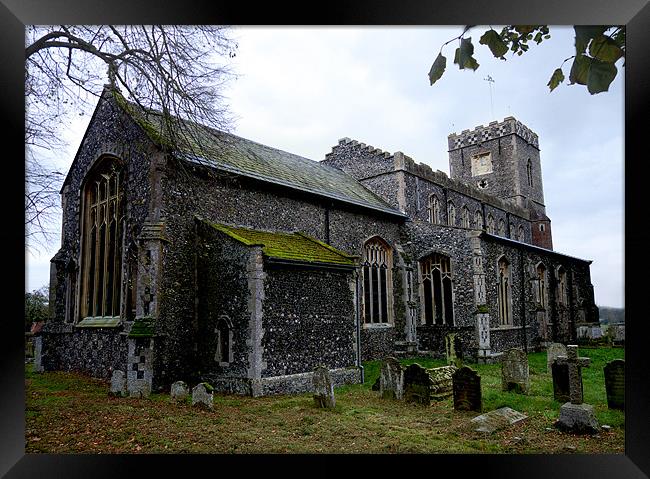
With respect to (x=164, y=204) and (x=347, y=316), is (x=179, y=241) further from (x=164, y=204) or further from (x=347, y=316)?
(x=347, y=316)

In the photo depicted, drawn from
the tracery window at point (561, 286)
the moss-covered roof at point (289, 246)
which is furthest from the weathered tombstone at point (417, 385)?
the tracery window at point (561, 286)

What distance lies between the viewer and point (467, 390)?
7.04 metres

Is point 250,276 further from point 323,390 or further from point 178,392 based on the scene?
point 323,390

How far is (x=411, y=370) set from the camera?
7883 millimetres

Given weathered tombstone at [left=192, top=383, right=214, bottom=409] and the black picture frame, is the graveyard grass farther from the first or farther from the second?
the black picture frame

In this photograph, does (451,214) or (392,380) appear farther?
(451,214)

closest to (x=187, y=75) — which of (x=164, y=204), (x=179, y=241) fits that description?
(x=164, y=204)

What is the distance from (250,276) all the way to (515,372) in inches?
200

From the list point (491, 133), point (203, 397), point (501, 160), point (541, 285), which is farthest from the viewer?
point (501, 160)

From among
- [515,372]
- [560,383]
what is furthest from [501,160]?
→ [560,383]

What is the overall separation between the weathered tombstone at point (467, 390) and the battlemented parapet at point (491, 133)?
13542 millimetres

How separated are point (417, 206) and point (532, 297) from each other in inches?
181

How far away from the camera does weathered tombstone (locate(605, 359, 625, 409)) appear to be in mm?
6652

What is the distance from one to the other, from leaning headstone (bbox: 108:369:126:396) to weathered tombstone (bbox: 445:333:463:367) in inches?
305
